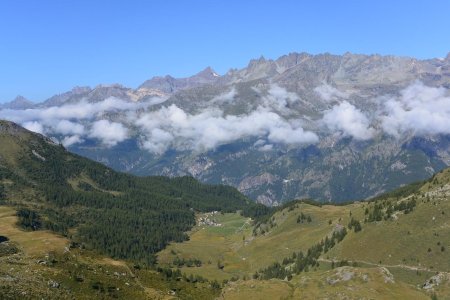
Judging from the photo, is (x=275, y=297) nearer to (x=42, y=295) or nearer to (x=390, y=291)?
(x=390, y=291)

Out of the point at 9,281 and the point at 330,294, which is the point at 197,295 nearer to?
the point at 330,294

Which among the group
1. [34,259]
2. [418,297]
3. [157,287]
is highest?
[34,259]

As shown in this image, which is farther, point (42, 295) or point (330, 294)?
point (330, 294)

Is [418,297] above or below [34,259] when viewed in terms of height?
below

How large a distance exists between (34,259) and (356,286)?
113 metres

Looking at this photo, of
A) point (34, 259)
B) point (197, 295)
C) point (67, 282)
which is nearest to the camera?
point (67, 282)

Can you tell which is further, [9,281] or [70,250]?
[70,250]

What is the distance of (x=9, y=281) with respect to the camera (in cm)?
14388

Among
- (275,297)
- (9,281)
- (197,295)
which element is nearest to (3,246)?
(9,281)

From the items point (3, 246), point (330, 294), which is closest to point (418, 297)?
point (330, 294)

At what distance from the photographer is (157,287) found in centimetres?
18375

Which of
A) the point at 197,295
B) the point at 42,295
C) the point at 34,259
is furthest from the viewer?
the point at 197,295

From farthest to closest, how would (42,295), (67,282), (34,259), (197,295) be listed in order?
(197,295) → (34,259) → (67,282) → (42,295)

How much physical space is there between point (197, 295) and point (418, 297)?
78.2m
